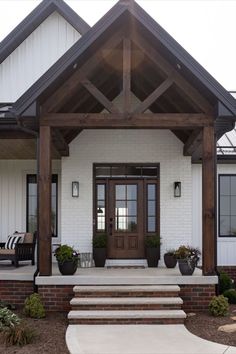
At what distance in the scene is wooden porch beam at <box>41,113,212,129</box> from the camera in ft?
29.9

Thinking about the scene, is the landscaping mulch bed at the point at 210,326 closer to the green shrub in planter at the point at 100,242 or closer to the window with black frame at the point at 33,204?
the green shrub in planter at the point at 100,242

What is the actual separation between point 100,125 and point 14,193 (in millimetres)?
4885

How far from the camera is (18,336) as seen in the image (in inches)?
262

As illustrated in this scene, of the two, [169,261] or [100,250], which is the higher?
[100,250]

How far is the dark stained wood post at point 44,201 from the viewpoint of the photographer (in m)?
8.97

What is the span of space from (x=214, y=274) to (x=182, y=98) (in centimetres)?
370

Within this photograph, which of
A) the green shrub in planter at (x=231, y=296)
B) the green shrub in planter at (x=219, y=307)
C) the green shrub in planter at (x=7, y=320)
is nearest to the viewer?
the green shrub in planter at (x=7, y=320)

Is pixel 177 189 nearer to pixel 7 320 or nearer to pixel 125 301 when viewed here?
pixel 125 301

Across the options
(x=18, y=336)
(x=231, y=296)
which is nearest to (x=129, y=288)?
(x=231, y=296)

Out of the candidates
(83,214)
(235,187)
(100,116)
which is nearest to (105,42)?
(100,116)

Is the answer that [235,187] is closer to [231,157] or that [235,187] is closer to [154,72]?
[231,157]

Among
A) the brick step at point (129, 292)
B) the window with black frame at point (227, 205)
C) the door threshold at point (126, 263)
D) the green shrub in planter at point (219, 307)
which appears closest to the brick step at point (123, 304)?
the brick step at point (129, 292)

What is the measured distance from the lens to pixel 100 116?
913 centimetres

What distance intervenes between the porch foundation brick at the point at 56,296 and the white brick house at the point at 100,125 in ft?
2.55
